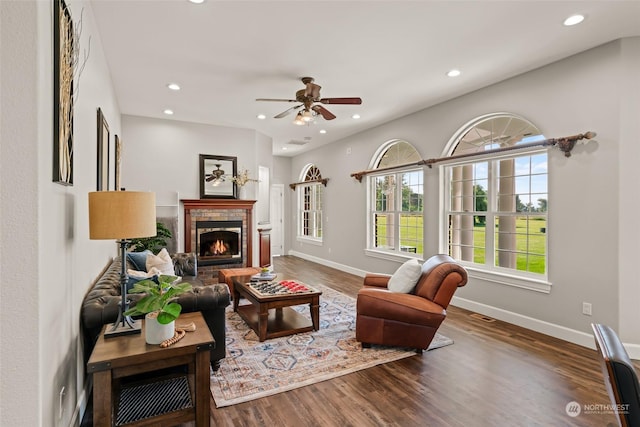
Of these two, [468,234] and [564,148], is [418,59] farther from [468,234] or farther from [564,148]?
[468,234]

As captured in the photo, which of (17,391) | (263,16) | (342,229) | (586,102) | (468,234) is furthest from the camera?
(342,229)

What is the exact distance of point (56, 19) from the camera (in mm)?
1489

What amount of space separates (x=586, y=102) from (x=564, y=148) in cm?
49

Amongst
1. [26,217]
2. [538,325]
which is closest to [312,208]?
[538,325]

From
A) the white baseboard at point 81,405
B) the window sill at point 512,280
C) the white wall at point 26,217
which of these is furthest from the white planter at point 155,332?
the window sill at point 512,280

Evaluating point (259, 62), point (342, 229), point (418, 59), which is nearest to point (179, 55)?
point (259, 62)

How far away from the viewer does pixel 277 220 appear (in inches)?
378

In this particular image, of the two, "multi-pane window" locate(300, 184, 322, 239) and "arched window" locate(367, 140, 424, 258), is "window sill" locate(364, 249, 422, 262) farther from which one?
"multi-pane window" locate(300, 184, 322, 239)

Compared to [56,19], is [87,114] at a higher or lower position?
lower

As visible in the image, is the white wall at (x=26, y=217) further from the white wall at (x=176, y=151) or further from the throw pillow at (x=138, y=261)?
the white wall at (x=176, y=151)

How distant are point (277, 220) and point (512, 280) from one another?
22.3 feet

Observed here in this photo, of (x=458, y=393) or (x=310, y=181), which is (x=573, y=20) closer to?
(x=458, y=393)

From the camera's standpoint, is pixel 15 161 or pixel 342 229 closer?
pixel 15 161

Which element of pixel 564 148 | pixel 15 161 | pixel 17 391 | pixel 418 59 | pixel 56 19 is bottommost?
pixel 17 391
